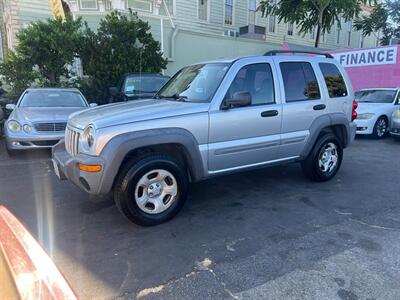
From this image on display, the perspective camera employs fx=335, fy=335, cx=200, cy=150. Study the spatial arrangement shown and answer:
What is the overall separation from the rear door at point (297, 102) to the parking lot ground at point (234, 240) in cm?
77

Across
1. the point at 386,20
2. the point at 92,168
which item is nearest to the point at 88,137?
the point at 92,168

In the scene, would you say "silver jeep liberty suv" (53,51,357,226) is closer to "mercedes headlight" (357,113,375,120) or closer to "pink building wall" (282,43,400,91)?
"mercedes headlight" (357,113,375,120)

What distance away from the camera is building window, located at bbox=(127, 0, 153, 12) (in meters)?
16.9

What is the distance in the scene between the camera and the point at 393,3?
23.4 m

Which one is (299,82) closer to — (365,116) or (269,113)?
(269,113)

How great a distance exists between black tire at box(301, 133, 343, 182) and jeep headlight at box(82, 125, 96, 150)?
3.30m

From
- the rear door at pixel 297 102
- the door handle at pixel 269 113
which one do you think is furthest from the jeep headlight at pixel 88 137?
the rear door at pixel 297 102

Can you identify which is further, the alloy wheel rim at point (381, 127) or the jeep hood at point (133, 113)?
the alloy wheel rim at point (381, 127)

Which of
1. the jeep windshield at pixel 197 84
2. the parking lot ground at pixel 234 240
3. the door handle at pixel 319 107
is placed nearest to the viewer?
the parking lot ground at pixel 234 240

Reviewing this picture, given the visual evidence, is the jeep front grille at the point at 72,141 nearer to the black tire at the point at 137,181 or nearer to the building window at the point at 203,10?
the black tire at the point at 137,181

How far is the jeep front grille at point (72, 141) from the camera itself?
383 centimetres

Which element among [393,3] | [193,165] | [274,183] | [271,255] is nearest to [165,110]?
[193,165]

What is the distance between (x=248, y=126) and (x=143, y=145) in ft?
4.73

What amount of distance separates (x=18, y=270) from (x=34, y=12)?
17.5 meters
